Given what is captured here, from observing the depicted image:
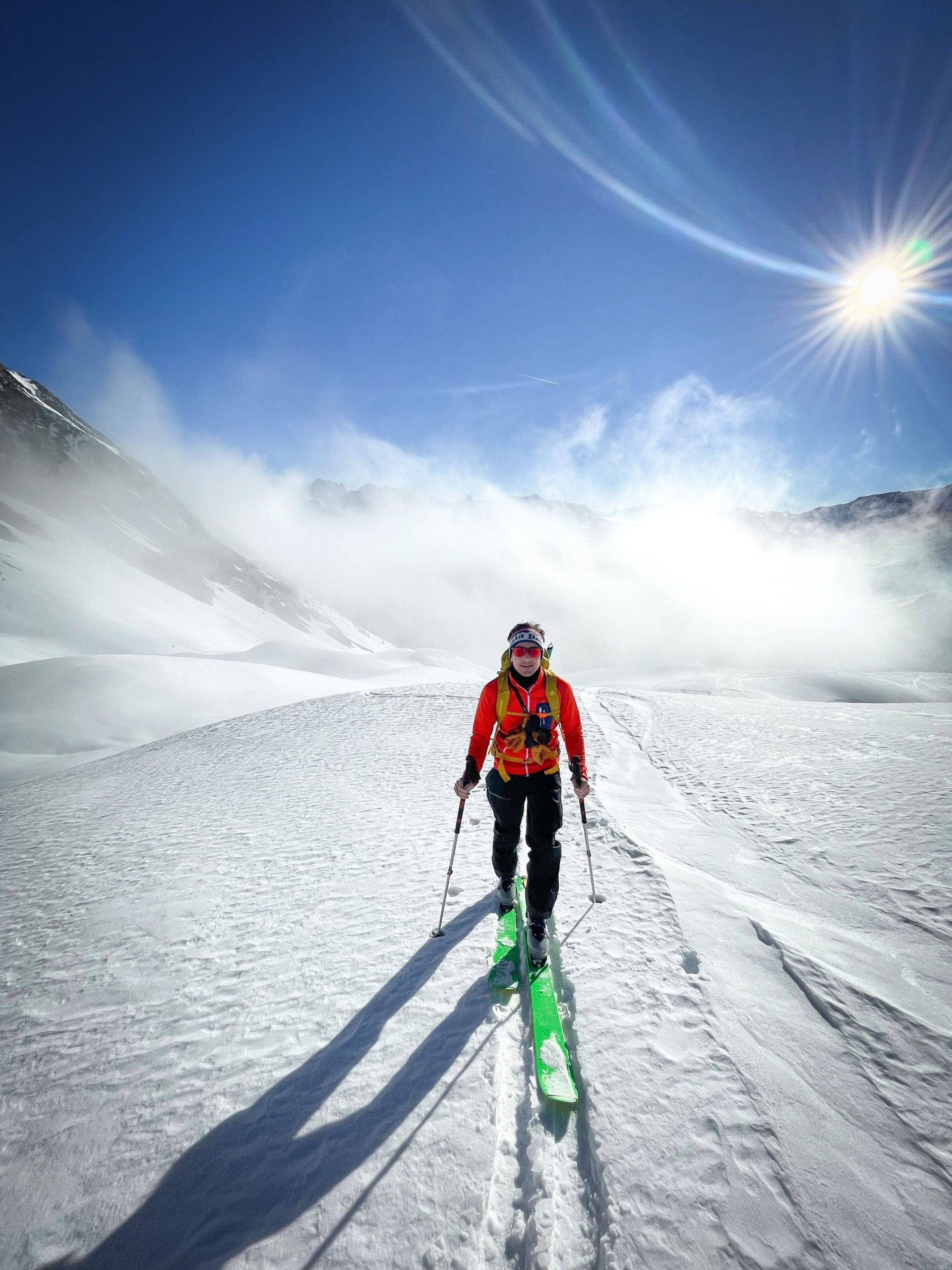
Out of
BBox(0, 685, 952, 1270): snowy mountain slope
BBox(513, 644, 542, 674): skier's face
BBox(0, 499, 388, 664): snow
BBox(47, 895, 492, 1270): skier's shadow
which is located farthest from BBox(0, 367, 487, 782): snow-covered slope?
BBox(513, 644, 542, 674): skier's face

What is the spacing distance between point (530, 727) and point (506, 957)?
186 centimetres

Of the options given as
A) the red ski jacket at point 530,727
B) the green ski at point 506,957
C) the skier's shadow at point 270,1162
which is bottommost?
the skier's shadow at point 270,1162

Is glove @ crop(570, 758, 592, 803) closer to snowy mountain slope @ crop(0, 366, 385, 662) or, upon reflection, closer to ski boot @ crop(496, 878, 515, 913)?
ski boot @ crop(496, 878, 515, 913)

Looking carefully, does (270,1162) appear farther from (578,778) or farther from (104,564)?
(104,564)

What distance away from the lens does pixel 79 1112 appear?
2586 mm

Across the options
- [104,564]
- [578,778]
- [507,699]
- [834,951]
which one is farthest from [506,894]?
[104,564]

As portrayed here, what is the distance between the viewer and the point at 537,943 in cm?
360

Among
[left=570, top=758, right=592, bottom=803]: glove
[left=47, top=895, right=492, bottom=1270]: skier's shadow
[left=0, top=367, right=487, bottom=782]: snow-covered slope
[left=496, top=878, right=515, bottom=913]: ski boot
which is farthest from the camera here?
[left=0, top=367, right=487, bottom=782]: snow-covered slope

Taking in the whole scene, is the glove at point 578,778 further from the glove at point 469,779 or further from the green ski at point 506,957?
the green ski at point 506,957

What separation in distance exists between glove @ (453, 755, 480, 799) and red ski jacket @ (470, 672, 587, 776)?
0.47 feet

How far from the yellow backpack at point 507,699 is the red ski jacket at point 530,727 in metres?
0.02

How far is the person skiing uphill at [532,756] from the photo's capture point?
147 inches

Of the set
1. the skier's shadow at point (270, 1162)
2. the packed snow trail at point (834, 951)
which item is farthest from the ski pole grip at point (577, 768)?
the skier's shadow at point (270, 1162)

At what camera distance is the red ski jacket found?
3754 millimetres
